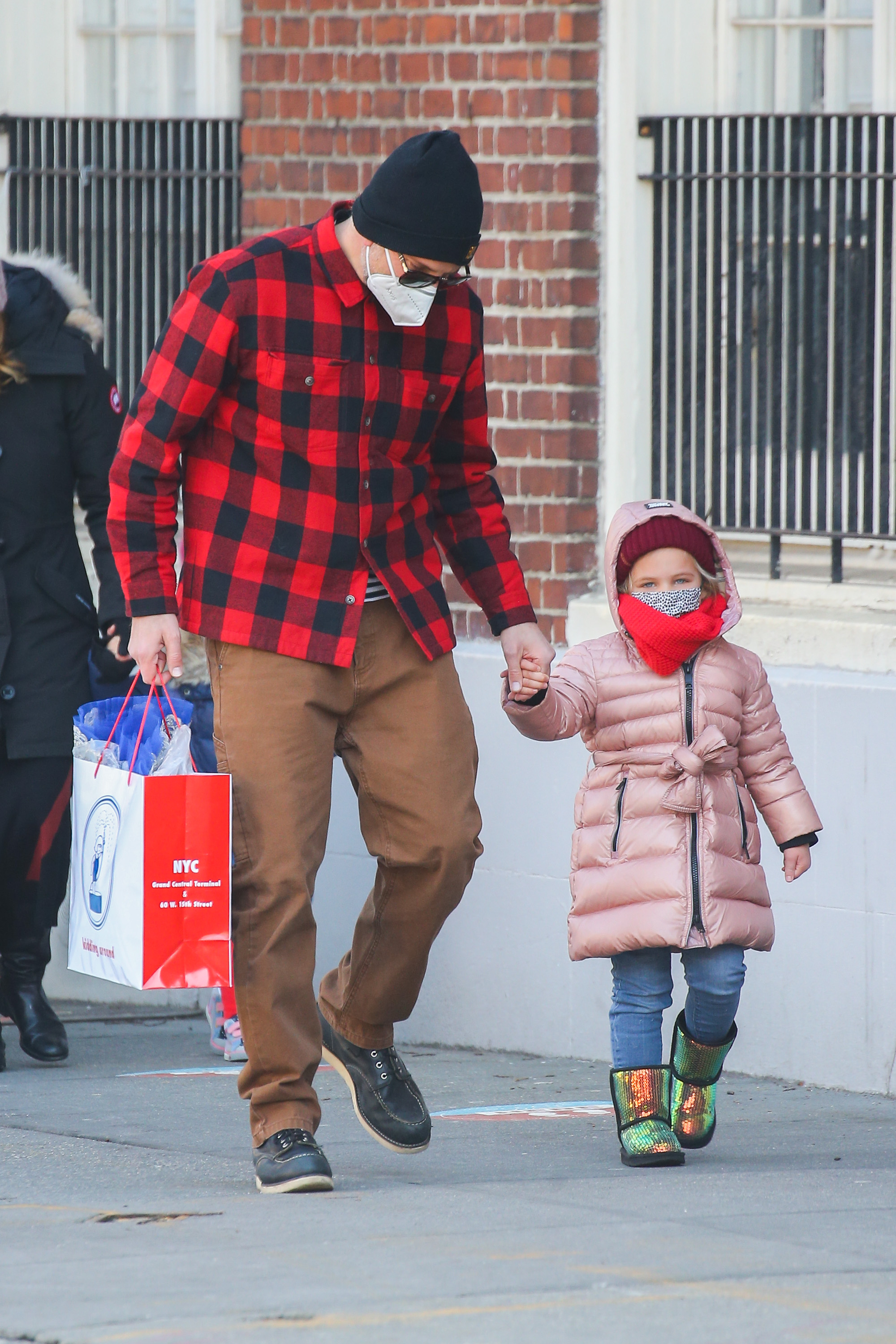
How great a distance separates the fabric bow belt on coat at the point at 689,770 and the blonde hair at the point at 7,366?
2.17 metres

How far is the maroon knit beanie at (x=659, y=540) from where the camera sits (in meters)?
4.92

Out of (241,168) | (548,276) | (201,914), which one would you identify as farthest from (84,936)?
(241,168)

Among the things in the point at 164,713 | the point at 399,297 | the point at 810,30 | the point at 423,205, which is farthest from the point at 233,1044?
the point at 810,30

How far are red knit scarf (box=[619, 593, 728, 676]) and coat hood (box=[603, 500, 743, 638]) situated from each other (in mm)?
35

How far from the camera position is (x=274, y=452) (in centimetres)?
441

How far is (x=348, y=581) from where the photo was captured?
14.6 ft

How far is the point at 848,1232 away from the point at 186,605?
171cm

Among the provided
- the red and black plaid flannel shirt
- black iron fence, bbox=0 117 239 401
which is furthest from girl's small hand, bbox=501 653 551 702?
black iron fence, bbox=0 117 239 401

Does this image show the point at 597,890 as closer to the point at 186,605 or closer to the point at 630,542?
the point at 630,542

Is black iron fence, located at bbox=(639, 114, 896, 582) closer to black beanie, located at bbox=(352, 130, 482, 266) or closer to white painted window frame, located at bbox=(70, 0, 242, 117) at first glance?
white painted window frame, located at bbox=(70, 0, 242, 117)

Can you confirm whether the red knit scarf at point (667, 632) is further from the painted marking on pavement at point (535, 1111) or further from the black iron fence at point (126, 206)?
the black iron fence at point (126, 206)

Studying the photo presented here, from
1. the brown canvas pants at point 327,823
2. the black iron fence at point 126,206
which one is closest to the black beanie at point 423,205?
the brown canvas pants at point 327,823

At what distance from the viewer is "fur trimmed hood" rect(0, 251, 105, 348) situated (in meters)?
6.14

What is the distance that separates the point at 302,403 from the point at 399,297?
0.90 ft
